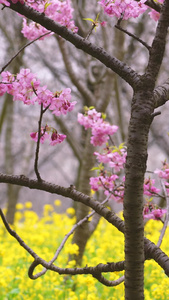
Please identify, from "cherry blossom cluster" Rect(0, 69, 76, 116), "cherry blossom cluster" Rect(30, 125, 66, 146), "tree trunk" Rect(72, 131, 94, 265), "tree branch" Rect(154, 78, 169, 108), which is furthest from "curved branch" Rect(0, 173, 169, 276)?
"tree trunk" Rect(72, 131, 94, 265)

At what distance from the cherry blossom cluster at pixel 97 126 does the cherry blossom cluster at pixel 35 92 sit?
1.35 meters

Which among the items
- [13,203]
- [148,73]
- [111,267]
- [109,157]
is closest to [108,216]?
[111,267]

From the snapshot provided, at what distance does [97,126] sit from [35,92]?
1.56 meters

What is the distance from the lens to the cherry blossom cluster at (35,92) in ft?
6.53

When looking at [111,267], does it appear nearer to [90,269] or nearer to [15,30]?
[90,269]

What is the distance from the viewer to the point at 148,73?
5.84 ft

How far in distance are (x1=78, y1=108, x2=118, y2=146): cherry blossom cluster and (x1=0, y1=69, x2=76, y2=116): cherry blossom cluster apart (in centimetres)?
135

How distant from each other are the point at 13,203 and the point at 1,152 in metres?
12.8

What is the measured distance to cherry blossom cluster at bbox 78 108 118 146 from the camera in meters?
3.47

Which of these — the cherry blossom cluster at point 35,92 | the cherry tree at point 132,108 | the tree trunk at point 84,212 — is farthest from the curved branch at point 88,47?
the tree trunk at point 84,212

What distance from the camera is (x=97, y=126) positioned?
3.48m

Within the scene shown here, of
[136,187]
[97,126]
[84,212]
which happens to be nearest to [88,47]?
[136,187]

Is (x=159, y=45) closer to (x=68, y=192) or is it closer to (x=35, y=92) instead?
(x=35, y=92)

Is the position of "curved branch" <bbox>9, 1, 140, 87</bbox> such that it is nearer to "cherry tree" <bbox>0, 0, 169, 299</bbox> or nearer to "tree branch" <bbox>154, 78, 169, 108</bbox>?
"cherry tree" <bbox>0, 0, 169, 299</bbox>
